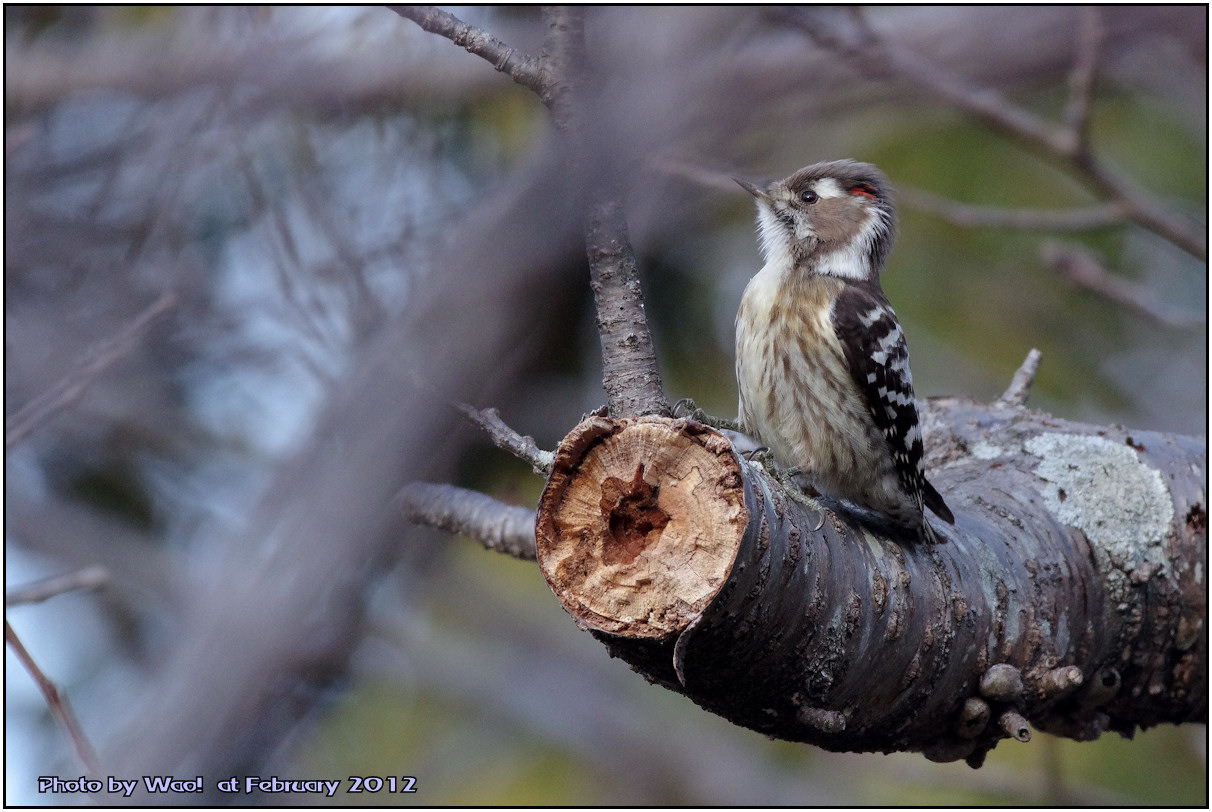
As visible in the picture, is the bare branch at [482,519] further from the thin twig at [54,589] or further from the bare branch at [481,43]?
the bare branch at [481,43]

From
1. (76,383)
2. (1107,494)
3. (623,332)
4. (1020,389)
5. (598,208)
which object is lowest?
(1107,494)

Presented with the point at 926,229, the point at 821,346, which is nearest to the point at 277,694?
the point at 821,346

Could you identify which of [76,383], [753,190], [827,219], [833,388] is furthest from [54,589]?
[827,219]

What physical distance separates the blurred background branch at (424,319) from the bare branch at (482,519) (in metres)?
0.13

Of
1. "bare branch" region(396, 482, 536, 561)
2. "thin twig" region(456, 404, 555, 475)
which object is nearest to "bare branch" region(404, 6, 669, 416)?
"thin twig" region(456, 404, 555, 475)

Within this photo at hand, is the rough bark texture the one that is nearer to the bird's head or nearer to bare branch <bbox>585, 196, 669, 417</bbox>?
bare branch <bbox>585, 196, 669, 417</bbox>

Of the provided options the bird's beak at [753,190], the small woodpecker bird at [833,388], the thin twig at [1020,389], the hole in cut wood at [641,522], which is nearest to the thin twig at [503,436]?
the hole in cut wood at [641,522]

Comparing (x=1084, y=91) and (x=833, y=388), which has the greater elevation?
(x=1084, y=91)

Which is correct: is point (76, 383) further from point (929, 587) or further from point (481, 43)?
point (929, 587)

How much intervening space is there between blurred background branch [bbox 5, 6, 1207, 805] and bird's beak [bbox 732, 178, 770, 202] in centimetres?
10

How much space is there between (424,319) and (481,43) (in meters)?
0.77

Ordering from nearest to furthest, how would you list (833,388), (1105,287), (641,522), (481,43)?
(641,522), (481,43), (833,388), (1105,287)

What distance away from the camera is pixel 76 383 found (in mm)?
3135

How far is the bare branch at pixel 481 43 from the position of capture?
2203 mm
